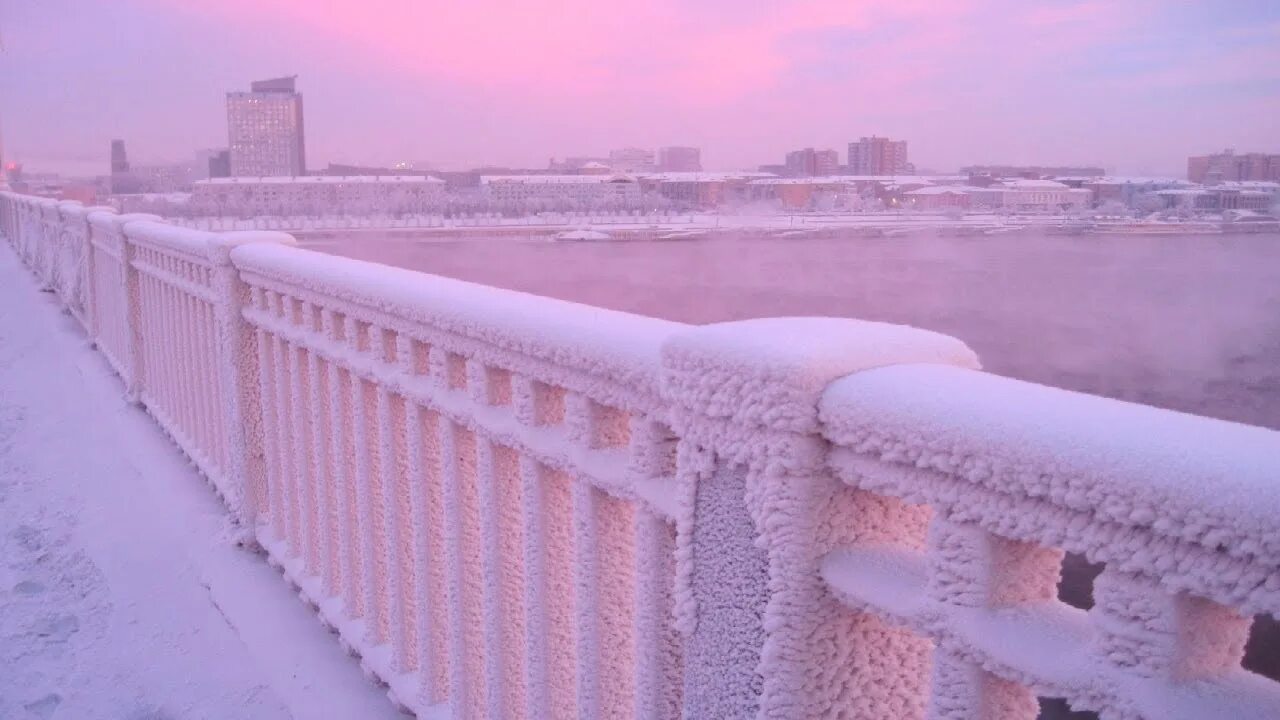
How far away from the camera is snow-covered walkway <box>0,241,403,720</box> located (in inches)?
121

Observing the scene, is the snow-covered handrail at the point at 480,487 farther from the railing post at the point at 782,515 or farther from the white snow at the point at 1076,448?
the white snow at the point at 1076,448

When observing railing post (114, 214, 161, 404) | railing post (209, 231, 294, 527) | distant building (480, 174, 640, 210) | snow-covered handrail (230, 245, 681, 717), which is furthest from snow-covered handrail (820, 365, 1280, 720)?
distant building (480, 174, 640, 210)

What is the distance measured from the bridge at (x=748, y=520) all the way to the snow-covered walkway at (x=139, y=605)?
0.66 ft

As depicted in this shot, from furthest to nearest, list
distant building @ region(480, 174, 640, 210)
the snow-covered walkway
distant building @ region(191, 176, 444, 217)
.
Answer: distant building @ region(191, 176, 444, 217) < distant building @ region(480, 174, 640, 210) < the snow-covered walkway

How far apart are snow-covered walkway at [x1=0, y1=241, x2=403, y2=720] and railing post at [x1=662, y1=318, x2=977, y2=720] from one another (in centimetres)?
172

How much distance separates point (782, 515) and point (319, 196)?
1498 centimetres

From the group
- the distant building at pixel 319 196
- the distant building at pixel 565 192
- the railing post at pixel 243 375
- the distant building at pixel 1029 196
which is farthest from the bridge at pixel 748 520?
the distant building at pixel 319 196

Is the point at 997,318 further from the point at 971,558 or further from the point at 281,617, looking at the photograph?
the point at 971,558

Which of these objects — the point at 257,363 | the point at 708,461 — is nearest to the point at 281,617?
the point at 257,363

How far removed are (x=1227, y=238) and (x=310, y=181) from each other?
15.9 meters

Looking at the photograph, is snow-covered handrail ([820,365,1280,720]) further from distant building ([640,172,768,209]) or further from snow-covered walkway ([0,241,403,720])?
distant building ([640,172,768,209])

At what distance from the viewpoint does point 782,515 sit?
133 centimetres

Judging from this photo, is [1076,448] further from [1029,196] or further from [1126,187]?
[1029,196]

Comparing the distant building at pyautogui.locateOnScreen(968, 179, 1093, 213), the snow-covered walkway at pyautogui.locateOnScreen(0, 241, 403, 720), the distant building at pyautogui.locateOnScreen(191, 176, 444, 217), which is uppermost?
the distant building at pyautogui.locateOnScreen(191, 176, 444, 217)
